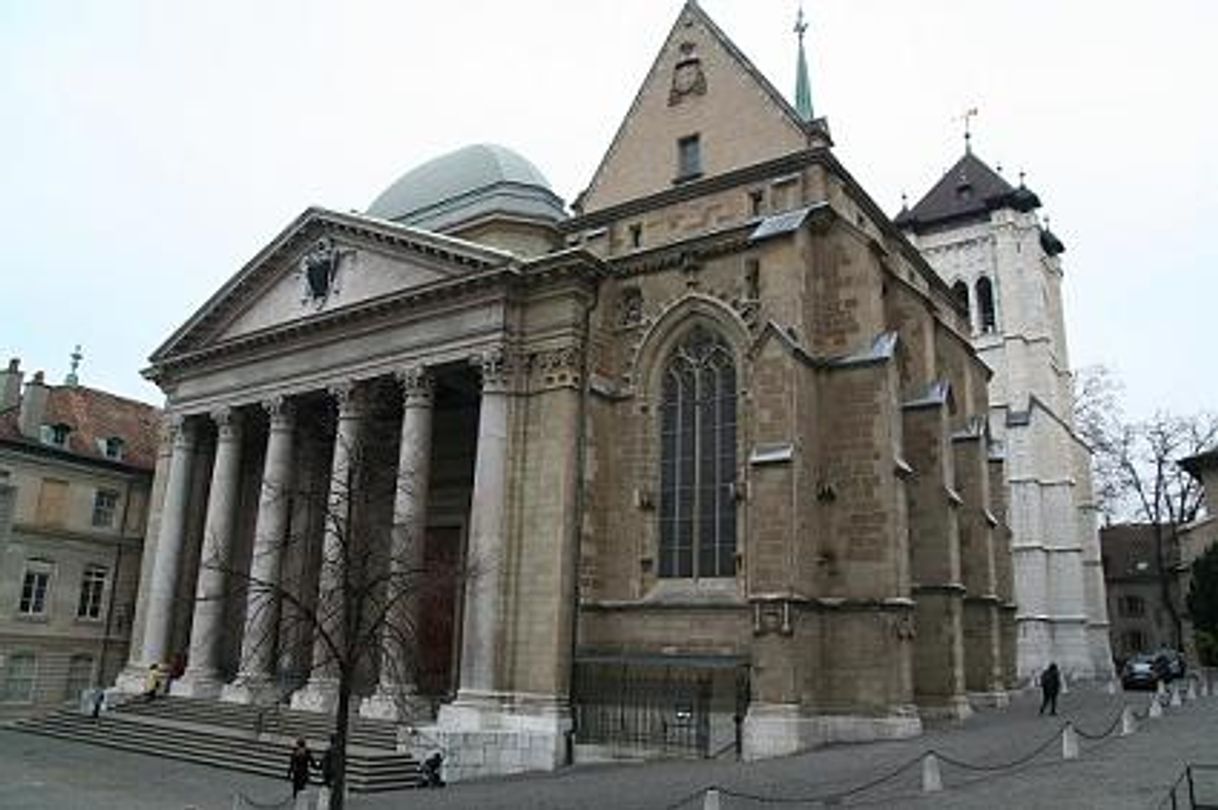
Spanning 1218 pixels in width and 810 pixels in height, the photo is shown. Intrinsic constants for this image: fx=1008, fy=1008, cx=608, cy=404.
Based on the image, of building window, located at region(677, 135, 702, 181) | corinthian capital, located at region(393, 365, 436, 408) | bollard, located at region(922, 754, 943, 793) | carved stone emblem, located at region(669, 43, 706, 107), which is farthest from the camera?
carved stone emblem, located at region(669, 43, 706, 107)

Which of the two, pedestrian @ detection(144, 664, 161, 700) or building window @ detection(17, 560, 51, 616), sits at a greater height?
building window @ detection(17, 560, 51, 616)

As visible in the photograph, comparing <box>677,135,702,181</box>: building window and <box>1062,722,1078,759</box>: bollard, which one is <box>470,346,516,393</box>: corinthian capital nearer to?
<box>677,135,702,181</box>: building window

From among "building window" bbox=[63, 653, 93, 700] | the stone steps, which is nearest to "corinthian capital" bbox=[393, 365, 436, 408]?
the stone steps

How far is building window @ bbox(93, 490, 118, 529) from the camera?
3916 centimetres

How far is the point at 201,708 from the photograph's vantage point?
2747 centimetres

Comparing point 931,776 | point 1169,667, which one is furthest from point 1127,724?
point 1169,667

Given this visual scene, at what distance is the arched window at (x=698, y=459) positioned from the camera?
23.8 m

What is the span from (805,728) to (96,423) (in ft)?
107

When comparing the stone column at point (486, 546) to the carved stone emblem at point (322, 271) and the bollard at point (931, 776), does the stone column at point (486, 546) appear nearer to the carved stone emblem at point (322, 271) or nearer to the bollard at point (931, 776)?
the carved stone emblem at point (322, 271)

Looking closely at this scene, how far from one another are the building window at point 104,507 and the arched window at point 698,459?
2556 centimetres

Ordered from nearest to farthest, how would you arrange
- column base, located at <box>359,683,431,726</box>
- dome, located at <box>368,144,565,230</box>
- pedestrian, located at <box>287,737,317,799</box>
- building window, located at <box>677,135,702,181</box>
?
1. pedestrian, located at <box>287,737,317,799</box>
2. column base, located at <box>359,683,431,726</box>
3. building window, located at <box>677,135,702,181</box>
4. dome, located at <box>368,144,565,230</box>

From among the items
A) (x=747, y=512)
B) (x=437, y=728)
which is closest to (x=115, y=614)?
(x=437, y=728)

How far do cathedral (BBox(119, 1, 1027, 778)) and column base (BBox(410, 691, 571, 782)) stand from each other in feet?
0.20

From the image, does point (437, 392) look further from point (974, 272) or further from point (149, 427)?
point (974, 272)
